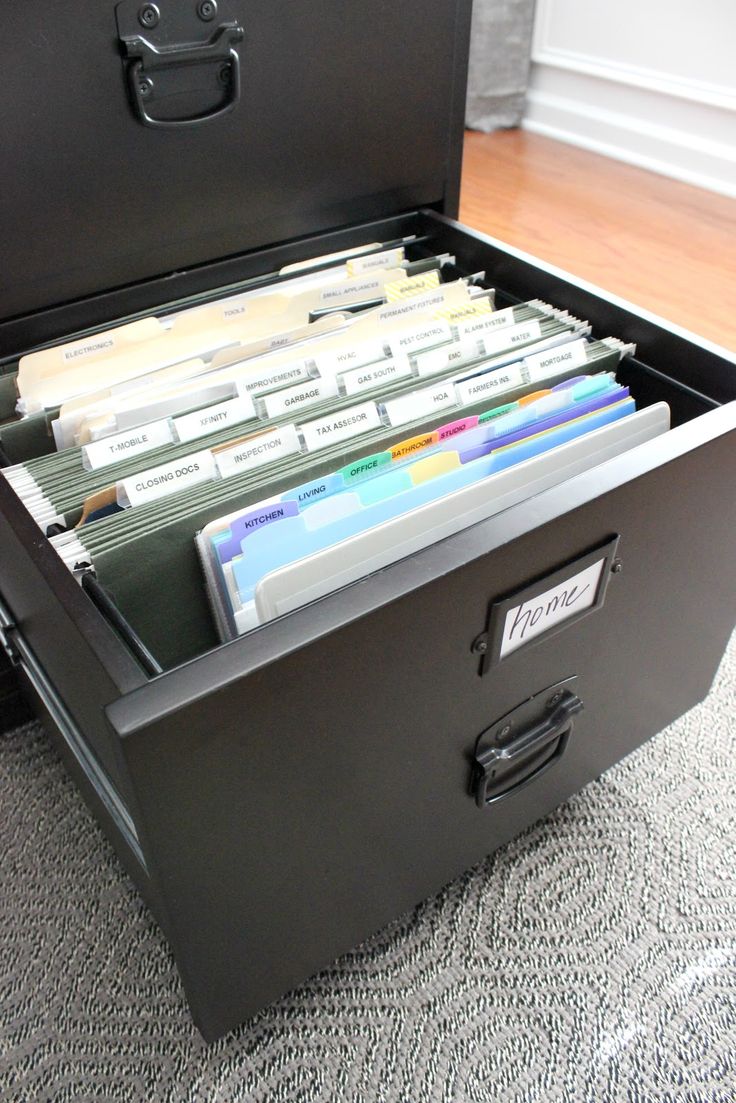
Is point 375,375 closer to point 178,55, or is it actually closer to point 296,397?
point 296,397

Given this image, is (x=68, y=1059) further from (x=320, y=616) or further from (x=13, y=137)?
(x=13, y=137)

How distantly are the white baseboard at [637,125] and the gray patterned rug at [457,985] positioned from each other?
4.44ft

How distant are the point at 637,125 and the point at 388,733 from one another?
1705mm

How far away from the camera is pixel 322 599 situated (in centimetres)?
37

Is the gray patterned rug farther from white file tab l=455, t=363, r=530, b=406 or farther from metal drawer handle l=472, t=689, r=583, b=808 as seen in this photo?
white file tab l=455, t=363, r=530, b=406

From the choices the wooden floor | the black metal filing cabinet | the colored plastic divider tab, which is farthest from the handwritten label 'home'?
the wooden floor

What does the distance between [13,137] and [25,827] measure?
53 cm

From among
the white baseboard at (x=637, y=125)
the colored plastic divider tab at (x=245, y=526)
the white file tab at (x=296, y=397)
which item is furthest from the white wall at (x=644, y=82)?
the colored plastic divider tab at (x=245, y=526)

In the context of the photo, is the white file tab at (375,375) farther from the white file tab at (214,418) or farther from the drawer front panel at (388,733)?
the drawer front panel at (388,733)

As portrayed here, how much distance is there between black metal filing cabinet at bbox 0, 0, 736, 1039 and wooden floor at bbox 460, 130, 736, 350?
0.68 m

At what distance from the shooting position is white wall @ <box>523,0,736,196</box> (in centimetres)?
155

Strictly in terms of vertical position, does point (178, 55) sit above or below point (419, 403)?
above

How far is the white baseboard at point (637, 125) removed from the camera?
1.60m

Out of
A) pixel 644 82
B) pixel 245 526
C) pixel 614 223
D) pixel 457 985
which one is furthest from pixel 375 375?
pixel 644 82
